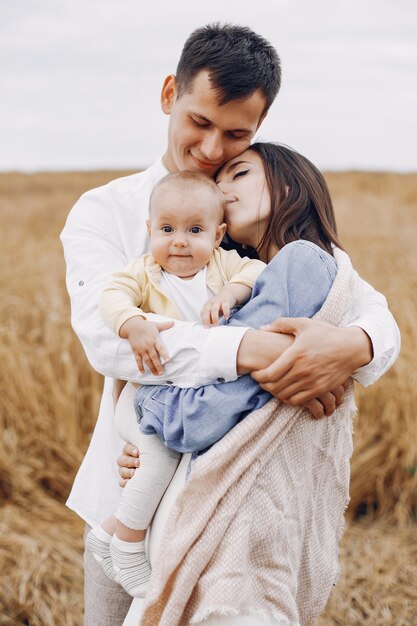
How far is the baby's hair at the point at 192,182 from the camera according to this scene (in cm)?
189

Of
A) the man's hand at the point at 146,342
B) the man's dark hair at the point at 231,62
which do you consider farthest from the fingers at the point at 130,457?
the man's dark hair at the point at 231,62

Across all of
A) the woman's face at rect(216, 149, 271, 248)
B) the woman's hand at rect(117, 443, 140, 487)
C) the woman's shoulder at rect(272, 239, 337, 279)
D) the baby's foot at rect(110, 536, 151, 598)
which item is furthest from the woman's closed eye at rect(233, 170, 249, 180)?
the baby's foot at rect(110, 536, 151, 598)

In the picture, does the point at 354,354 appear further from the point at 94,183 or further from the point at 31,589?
the point at 94,183

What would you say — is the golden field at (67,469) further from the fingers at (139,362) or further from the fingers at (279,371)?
the fingers at (279,371)

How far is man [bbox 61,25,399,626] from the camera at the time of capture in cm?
172

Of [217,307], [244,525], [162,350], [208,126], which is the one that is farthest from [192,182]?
[244,525]

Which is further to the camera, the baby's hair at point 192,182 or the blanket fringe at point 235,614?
the baby's hair at point 192,182

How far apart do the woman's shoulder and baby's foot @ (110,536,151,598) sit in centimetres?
71

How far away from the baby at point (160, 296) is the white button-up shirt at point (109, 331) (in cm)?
5

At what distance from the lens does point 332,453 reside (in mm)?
1847

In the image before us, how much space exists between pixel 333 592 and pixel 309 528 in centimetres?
175

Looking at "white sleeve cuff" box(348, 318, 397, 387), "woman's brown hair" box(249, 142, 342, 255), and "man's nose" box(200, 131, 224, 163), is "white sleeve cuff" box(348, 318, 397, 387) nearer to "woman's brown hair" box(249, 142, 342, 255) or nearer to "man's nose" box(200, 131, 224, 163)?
"woman's brown hair" box(249, 142, 342, 255)

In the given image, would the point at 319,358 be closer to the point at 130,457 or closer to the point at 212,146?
the point at 130,457

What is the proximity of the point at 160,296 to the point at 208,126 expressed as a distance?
473 millimetres
